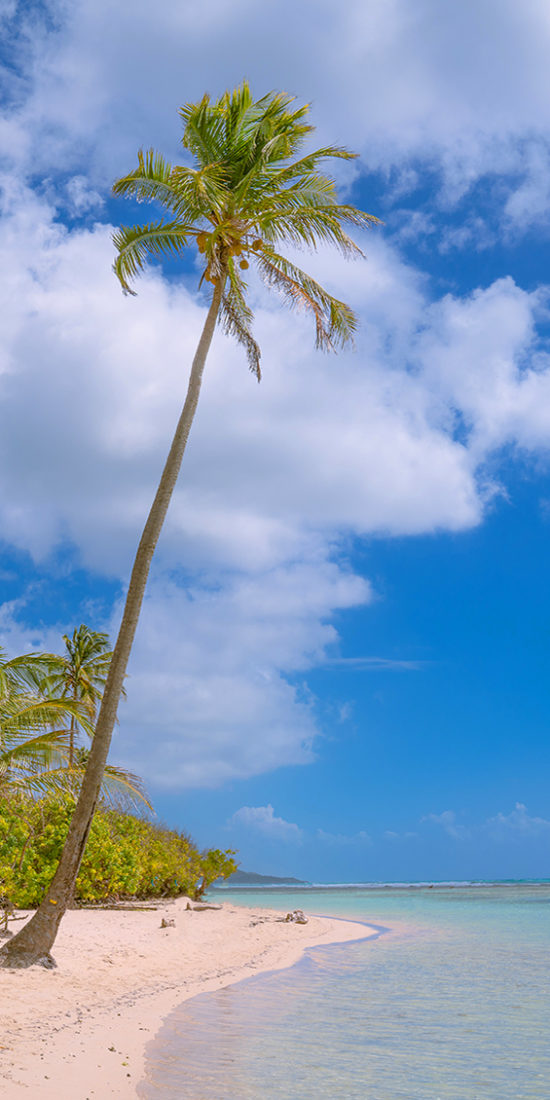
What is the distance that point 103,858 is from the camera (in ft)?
65.6

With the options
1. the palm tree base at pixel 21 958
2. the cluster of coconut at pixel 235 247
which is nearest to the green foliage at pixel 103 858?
the palm tree base at pixel 21 958

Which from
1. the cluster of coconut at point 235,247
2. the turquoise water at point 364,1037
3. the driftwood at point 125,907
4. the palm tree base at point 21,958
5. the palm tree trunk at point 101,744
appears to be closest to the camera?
the turquoise water at point 364,1037

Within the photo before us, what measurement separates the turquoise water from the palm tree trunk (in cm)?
202

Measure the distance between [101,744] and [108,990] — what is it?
300 cm

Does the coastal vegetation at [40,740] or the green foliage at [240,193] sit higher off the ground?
the green foliage at [240,193]

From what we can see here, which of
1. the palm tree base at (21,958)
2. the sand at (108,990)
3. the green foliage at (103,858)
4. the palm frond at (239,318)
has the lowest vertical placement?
the sand at (108,990)

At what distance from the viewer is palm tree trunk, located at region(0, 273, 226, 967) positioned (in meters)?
9.90

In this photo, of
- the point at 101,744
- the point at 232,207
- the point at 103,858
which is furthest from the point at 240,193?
the point at 103,858

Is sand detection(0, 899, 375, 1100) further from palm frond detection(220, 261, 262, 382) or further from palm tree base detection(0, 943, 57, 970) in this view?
palm frond detection(220, 261, 262, 382)

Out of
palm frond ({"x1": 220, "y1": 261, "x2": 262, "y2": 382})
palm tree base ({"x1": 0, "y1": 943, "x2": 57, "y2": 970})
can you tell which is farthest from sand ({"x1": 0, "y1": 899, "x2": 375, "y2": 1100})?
palm frond ({"x1": 220, "y1": 261, "x2": 262, "y2": 382})

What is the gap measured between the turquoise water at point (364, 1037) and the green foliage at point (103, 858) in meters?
5.65

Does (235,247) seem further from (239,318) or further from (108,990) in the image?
(108,990)

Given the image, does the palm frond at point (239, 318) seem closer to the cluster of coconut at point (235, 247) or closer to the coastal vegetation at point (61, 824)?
the cluster of coconut at point (235, 247)

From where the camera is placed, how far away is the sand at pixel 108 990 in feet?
20.1
